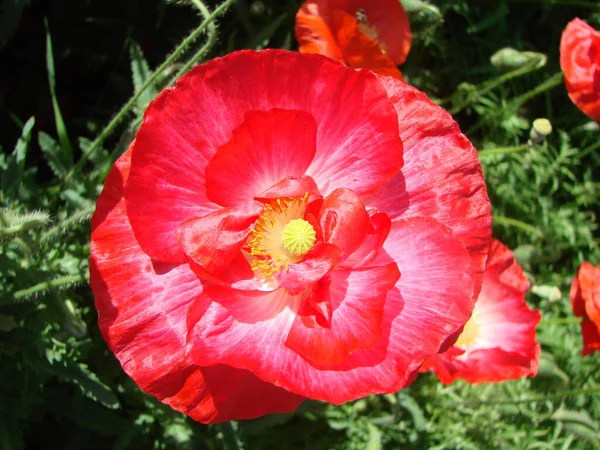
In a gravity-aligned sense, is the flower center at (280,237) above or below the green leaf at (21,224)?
below

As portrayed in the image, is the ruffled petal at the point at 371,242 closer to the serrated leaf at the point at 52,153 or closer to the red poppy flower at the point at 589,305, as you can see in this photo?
the serrated leaf at the point at 52,153

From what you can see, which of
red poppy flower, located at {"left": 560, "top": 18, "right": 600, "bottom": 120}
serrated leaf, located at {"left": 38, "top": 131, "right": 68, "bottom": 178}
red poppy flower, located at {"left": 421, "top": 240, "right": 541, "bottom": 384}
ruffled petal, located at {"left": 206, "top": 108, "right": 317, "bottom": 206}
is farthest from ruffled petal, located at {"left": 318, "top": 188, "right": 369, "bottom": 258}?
red poppy flower, located at {"left": 560, "top": 18, "right": 600, "bottom": 120}

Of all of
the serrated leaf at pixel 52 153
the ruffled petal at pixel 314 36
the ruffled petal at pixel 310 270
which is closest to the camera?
the ruffled petal at pixel 310 270

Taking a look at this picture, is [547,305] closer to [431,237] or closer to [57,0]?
[431,237]

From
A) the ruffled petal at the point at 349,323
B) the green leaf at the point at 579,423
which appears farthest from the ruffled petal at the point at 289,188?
the green leaf at the point at 579,423

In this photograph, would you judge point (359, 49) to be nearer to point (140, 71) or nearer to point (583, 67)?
point (140, 71)

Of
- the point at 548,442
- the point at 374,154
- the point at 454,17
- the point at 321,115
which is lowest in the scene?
the point at 548,442

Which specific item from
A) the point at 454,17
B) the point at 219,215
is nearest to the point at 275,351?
the point at 219,215
